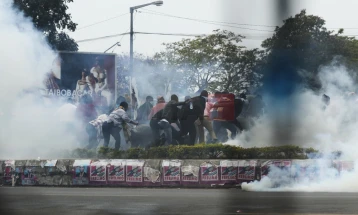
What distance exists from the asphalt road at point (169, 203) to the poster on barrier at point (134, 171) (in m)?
1.15

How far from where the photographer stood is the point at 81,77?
57.1 feet

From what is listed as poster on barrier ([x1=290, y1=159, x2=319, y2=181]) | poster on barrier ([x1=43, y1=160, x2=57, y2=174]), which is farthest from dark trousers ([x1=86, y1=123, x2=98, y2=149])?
poster on barrier ([x1=290, y1=159, x2=319, y2=181])

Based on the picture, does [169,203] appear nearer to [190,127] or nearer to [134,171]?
[134,171]

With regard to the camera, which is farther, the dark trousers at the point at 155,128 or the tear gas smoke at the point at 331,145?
the dark trousers at the point at 155,128

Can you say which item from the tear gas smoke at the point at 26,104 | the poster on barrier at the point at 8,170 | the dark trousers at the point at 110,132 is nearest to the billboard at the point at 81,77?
the tear gas smoke at the point at 26,104

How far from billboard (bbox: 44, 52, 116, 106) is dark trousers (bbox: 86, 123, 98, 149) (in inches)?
79.4

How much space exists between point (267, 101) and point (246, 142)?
6823 mm

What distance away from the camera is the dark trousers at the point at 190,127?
12.6 metres

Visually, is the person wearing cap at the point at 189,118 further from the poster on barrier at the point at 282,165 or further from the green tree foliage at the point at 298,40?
the green tree foliage at the point at 298,40

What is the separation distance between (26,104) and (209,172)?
6.84 meters

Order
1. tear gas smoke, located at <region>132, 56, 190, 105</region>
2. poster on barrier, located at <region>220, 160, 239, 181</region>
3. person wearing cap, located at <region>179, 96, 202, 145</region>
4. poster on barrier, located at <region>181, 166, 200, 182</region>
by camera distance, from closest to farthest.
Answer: poster on barrier, located at <region>220, 160, 239, 181</region>, poster on barrier, located at <region>181, 166, 200, 182</region>, person wearing cap, located at <region>179, 96, 202, 145</region>, tear gas smoke, located at <region>132, 56, 190, 105</region>

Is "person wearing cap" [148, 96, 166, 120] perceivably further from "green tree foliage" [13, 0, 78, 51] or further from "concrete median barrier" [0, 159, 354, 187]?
"green tree foliage" [13, 0, 78, 51]

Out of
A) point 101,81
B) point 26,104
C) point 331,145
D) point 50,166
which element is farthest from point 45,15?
point 101,81

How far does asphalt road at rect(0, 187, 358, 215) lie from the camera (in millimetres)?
7332
